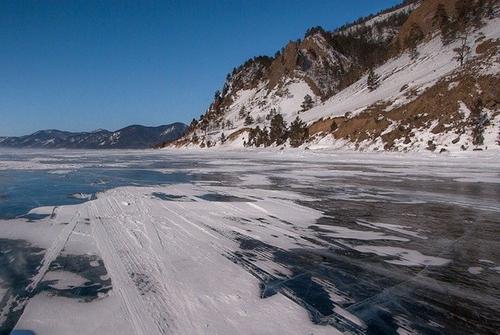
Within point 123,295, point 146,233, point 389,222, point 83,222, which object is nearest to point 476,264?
point 389,222

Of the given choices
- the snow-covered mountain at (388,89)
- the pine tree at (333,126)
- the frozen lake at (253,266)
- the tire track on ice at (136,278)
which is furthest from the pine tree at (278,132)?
the tire track on ice at (136,278)

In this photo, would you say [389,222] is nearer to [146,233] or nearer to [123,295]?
[146,233]

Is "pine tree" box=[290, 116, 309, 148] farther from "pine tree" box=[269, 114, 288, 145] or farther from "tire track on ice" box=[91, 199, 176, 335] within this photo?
"tire track on ice" box=[91, 199, 176, 335]

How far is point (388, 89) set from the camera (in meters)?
58.2

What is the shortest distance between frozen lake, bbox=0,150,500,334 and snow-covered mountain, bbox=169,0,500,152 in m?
22.5

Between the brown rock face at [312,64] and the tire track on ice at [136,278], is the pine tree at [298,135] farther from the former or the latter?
the brown rock face at [312,64]

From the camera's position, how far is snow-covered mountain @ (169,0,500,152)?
31.3m

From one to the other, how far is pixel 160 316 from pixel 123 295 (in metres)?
0.68

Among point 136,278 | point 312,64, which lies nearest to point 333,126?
point 136,278

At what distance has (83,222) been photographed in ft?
24.3

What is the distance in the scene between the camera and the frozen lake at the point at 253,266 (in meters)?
3.33

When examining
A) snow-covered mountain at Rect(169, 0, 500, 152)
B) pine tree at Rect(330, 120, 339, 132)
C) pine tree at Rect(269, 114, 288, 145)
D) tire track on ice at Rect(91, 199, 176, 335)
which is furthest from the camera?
pine tree at Rect(269, 114, 288, 145)

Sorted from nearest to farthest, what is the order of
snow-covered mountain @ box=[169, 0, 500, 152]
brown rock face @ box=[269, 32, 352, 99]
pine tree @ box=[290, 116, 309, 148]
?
snow-covered mountain @ box=[169, 0, 500, 152] → pine tree @ box=[290, 116, 309, 148] → brown rock face @ box=[269, 32, 352, 99]

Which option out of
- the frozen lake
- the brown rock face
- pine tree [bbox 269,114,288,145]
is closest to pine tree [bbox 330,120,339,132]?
pine tree [bbox 269,114,288,145]
